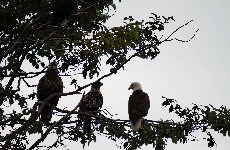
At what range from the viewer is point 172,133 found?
673 centimetres

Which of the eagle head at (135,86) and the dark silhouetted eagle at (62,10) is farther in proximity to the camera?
the eagle head at (135,86)

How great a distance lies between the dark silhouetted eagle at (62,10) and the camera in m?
5.37

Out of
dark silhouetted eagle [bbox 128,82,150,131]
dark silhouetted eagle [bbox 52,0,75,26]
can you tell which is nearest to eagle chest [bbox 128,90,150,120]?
dark silhouetted eagle [bbox 128,82,150,131]

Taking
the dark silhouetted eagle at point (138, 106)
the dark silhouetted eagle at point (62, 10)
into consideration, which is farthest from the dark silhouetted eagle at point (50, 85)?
the dark silhouetted eagle at point (138, 106)

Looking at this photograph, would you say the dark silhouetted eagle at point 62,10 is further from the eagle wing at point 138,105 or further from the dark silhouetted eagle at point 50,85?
the eagle wing at point 138,105

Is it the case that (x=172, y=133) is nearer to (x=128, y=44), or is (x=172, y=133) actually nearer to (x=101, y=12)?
(x=128, y=44)

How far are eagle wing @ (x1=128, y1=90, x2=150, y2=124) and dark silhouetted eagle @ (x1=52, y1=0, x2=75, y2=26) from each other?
3.21 m

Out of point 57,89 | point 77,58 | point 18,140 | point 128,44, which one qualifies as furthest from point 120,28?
point 18,140

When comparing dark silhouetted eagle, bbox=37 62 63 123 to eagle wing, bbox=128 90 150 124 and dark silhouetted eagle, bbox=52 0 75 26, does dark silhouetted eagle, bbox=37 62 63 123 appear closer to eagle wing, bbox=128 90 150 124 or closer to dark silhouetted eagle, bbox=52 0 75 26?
dark silhouetted eagle, bbox=52 0 75 26

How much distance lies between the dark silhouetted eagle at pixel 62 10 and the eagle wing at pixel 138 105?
10.5ft

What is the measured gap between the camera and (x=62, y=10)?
5434 millimetres

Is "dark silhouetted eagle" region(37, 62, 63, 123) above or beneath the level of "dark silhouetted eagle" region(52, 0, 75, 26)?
beneath

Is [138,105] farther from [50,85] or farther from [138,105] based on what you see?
[50,85]

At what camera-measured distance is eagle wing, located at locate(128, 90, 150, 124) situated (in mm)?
8023
